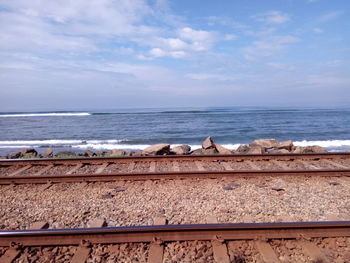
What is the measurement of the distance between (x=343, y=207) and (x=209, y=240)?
116 inches

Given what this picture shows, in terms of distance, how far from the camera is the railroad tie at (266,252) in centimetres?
328

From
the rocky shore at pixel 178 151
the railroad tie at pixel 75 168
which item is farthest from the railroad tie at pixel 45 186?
the rocky shore at pixel 178 151

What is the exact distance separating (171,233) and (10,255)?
82.7 inches

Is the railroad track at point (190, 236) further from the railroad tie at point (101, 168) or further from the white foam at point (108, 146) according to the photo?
the white foam at point (108, 146)

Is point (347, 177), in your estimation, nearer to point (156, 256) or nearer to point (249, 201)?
point (249, 201)

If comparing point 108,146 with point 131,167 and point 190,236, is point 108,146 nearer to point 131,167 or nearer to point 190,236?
point 131,167

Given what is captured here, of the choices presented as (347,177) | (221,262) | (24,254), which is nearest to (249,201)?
(221,262)

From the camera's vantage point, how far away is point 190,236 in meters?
3.72

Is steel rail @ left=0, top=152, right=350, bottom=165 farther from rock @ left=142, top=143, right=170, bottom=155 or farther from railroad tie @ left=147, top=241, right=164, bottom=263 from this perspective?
railroad tie @ left=147, top=241, right=164, bottom=263

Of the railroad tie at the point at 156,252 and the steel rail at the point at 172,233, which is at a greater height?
the steel rail at the point at 172,233

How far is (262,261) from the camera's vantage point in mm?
3262

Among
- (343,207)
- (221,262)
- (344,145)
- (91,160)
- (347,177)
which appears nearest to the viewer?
(221,262)

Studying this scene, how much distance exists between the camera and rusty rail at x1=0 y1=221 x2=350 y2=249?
12.1 feet

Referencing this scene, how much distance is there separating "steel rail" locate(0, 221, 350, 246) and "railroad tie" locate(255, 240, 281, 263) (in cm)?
11
